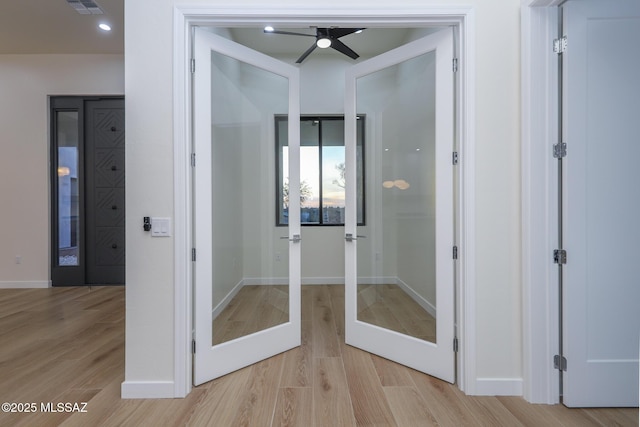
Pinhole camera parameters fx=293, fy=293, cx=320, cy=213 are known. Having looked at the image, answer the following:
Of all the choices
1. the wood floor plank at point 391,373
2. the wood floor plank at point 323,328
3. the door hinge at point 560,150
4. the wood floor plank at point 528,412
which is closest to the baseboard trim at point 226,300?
the wood floor plank at point 323,328

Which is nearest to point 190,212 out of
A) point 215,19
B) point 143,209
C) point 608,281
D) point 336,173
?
point 143,209

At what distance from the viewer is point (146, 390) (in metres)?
1.74

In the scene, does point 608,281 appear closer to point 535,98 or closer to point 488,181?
point 488,181

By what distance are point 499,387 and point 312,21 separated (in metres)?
2.53

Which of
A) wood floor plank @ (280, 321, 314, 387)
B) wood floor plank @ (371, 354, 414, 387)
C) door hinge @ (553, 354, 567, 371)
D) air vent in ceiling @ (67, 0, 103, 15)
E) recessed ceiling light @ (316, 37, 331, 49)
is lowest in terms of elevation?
wood floor plank @ (280, 321, 314, 387)

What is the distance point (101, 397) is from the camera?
177cm

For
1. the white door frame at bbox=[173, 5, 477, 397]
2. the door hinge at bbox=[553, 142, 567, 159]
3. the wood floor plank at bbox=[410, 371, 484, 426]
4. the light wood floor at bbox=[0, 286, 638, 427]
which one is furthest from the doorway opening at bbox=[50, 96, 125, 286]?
the door hinge at bbox=[553, 142, 567, 159]

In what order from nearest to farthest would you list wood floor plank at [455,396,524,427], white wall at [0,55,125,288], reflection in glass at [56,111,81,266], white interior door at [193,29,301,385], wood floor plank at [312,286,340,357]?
wood floor plank at [455,396,524,427], white interior door at [193,29,301,385], wood floor plank at [312,286,340,357], white wall at [0,55,125,288], reflection in glass at [56,111,81,266]

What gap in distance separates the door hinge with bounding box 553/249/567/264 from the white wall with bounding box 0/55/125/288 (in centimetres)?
547

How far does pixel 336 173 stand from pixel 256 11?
292cm

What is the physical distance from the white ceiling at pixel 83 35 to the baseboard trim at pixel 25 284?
336cm

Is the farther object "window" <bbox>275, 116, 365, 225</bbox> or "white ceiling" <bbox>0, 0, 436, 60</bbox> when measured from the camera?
"window" <bbox>275, 116, 365, 225</bbox>

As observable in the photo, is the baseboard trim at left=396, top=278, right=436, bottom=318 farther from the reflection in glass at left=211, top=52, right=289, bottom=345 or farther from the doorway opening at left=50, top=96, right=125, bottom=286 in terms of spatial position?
the doorway opening at left=50, top=96, right=125, bottom=286

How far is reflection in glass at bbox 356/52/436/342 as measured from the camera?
208cm
